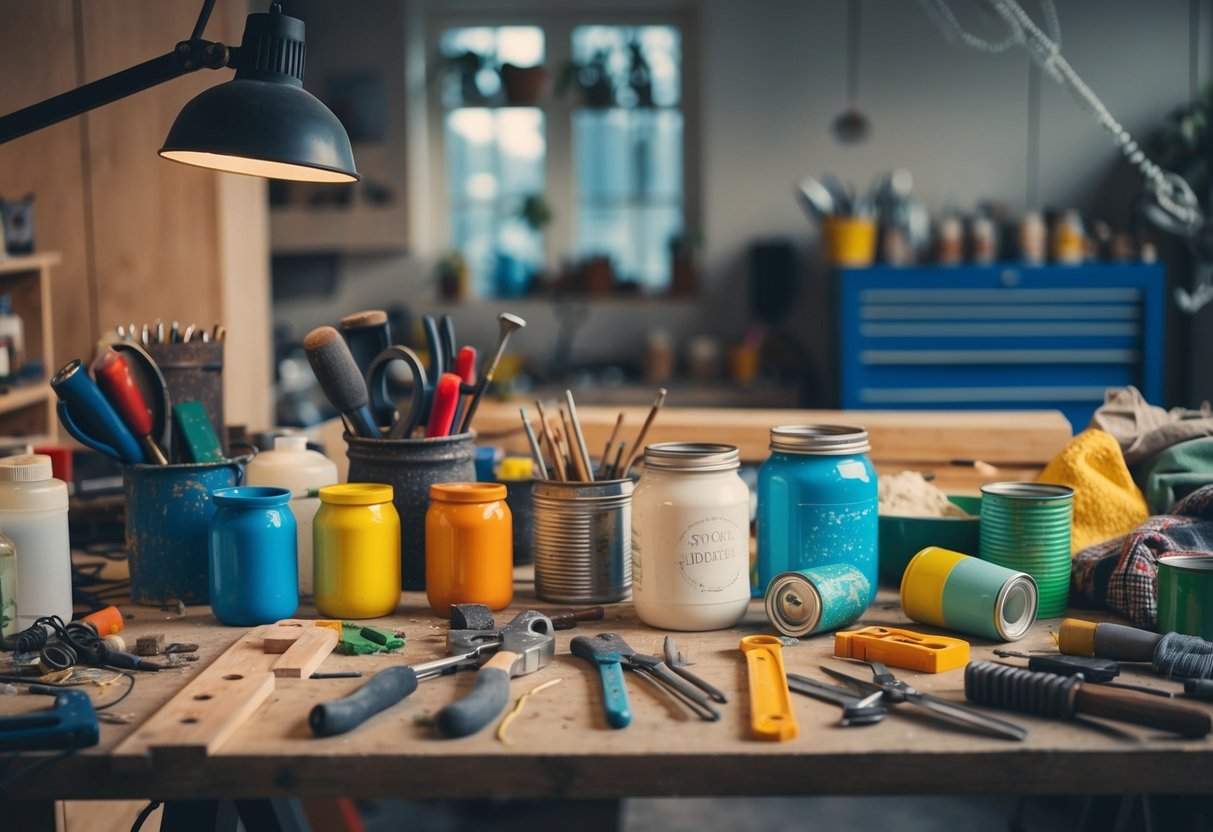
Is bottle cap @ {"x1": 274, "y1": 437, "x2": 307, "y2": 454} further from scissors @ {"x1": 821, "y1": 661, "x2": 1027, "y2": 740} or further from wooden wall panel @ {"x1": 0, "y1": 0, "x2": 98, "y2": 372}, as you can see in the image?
wooden wall panel @ {"x1": 0, "y1": 0, "x2": 98, "y2": 372}

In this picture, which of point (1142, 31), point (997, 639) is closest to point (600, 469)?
point (997, 639)

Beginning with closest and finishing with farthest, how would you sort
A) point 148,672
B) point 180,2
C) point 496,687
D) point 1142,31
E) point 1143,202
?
point 496,687 → point 148,672 → point 180,2 → point 1143,202 → point 1142,31

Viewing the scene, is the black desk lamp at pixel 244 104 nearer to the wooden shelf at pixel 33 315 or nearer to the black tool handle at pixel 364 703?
the black tool handle at pixel 364 703

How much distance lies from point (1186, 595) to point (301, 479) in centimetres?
112

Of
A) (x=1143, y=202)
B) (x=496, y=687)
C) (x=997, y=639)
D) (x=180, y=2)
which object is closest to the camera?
(x=496, y=687)

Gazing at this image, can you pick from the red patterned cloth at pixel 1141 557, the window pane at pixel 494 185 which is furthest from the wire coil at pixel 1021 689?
the window pane at pixel 494 185

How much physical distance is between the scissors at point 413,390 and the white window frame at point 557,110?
416 centimetres

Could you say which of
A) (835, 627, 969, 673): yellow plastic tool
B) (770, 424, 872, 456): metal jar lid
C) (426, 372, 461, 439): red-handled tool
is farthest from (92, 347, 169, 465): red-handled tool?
(835, 627, 969, 673): yellow plastic tool

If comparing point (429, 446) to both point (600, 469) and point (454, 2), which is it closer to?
point (600, 469)

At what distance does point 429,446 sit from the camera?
5.17 ft

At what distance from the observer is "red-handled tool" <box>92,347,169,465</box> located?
1.46 metres

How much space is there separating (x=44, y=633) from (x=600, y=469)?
721mm

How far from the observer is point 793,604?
4.64 feet

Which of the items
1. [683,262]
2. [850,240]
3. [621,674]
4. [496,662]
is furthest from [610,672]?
[683,262]
